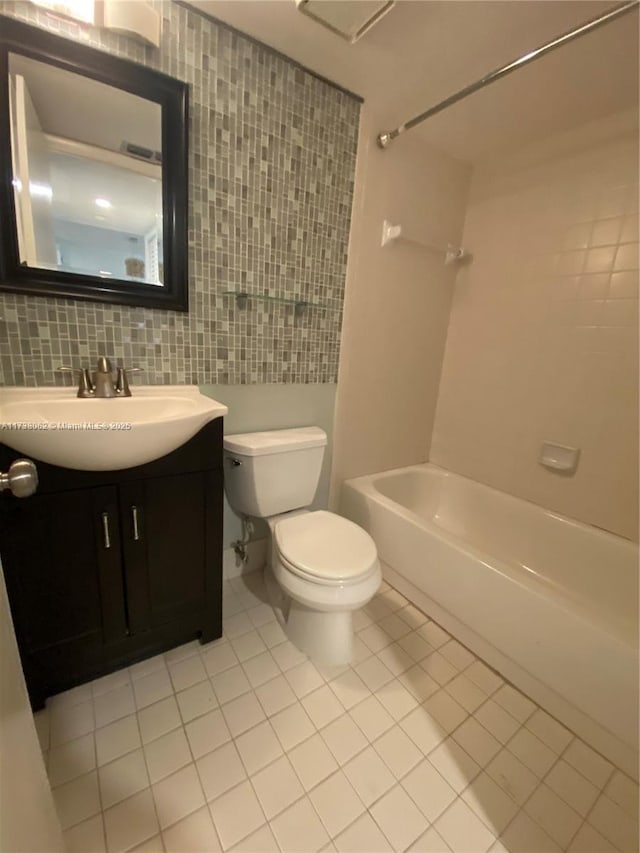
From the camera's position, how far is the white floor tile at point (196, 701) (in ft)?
3.58

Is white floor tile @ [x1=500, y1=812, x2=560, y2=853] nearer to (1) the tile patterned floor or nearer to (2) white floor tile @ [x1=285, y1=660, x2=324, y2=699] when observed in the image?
(1) the tile patterned floor

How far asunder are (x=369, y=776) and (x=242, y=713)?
1.30ft

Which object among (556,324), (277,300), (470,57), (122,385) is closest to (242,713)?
(122,385)

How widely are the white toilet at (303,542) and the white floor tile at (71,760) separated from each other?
65 cm

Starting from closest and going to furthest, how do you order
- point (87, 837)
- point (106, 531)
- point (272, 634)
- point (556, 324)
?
point (87, 837)
point (106, 531)
point (272, 634)
point (556, 324)

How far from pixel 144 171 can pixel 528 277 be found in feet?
5.36

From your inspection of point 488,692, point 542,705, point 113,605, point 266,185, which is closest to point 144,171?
point 266,185

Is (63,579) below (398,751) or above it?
above

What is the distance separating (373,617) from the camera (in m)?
1.52

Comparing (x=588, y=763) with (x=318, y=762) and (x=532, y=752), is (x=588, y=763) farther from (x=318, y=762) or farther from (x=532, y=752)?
(x=318, y=762)

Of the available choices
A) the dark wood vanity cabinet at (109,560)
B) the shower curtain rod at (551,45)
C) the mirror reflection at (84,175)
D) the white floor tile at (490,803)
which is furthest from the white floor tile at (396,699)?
the shower curtain rod at (551,45)

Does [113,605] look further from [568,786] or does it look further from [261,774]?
[568,786]

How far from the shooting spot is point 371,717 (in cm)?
112

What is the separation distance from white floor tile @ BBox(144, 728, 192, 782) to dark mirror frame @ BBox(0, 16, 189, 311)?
4.26ft
